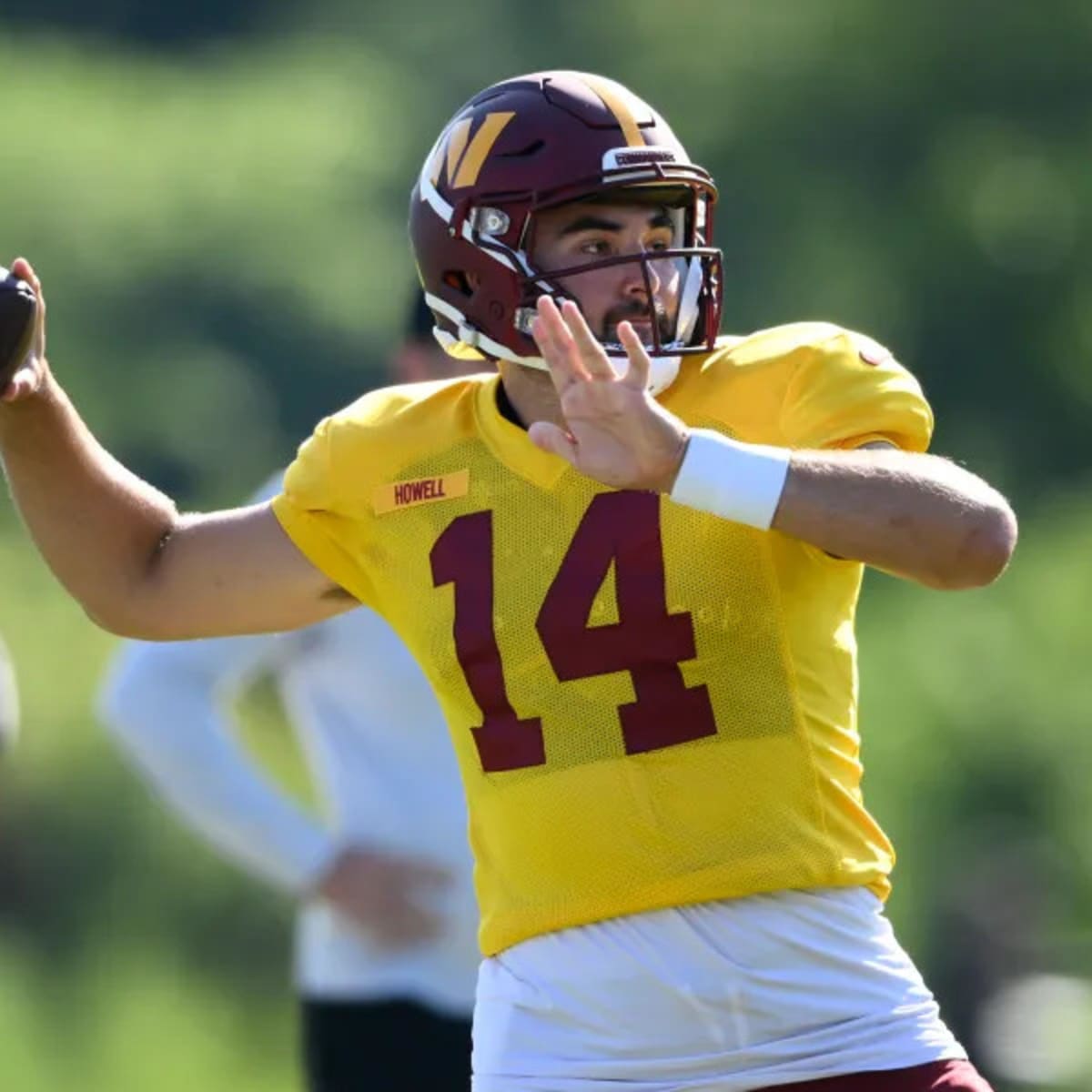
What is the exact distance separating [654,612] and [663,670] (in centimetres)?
7

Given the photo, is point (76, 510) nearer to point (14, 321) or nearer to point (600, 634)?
point (14, 321)

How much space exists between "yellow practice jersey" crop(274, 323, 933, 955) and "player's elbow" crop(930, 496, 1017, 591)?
0.17 m

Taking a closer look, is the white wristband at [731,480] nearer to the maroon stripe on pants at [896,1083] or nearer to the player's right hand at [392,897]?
the maroon stripe on pants at [896,1083]

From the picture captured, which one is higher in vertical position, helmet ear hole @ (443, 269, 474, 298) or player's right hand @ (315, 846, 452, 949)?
helmet ear hole @ (443, 269, 474, 298)

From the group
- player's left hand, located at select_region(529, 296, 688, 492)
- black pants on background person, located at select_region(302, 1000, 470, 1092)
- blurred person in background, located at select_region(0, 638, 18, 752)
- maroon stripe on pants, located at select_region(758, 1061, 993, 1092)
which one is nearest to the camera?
player's left hand, located at select_region(529, 296, 688, 492)

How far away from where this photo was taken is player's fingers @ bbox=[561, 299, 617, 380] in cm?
283

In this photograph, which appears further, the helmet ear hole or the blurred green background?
→ the blurred green background

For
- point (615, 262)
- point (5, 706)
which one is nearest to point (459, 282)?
point (615, 262)

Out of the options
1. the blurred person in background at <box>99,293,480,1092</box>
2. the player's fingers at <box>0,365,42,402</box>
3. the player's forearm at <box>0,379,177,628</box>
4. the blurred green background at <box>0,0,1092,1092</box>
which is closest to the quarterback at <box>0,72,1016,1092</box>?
the player's forearm at <box>0,379,177,628</box>

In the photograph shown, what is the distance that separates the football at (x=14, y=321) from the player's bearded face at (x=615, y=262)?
0.68 m

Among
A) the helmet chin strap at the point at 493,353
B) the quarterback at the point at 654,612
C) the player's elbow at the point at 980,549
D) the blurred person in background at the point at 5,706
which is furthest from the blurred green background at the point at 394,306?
the player's elbow at the point at 980,549

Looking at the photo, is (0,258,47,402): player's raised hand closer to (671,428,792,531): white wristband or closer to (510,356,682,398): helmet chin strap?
(510,356,682,398): helmet chin strap

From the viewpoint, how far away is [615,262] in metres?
3.11

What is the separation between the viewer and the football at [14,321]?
3375 mm
